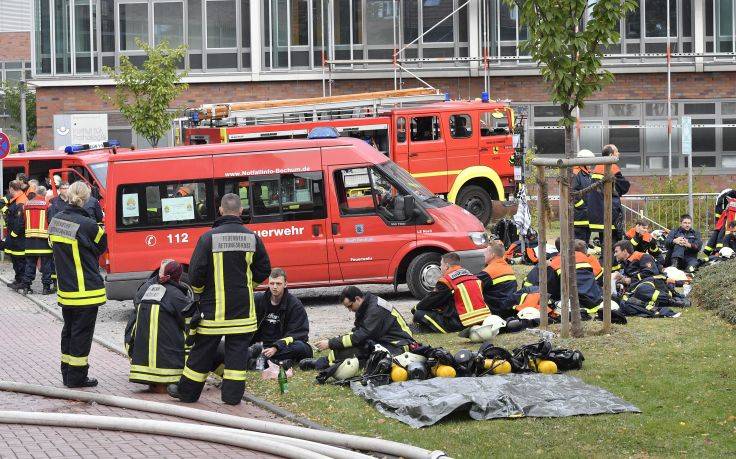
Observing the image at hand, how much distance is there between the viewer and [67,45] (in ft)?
124

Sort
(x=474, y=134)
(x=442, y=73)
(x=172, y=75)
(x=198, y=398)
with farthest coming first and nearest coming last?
(x=442, y=73) < (x=172, y=75) < (x=474, y=134) < (x=198, y=398)

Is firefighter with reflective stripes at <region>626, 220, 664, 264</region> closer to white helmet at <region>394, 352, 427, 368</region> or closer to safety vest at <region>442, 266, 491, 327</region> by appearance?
safety vest at <region>442, 266, 491, 327</region>

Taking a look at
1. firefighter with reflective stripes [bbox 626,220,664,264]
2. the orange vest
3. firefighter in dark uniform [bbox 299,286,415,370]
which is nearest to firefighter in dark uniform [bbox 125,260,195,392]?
firefighter in dark uniform [bbox 299,286,415,370]

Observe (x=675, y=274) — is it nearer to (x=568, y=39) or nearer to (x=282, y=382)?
(x=568, y=39)

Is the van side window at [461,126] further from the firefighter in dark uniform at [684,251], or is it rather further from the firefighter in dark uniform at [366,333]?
the firefighter in dark uniform at [366,333]

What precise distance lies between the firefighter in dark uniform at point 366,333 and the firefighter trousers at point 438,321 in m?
2.13

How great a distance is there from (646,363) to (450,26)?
2687 cm

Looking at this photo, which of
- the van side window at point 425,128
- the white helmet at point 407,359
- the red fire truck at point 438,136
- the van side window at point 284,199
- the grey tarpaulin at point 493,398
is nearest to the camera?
the grey tarpaulin at point 493,398

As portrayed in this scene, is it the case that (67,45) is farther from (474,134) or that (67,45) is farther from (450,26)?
(474,134)

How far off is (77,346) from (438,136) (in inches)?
599

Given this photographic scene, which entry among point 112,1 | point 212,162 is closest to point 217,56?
point 112,1

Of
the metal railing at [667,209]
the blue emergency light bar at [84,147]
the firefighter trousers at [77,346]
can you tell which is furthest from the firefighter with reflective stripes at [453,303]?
the blue emergency light bar at [84,147]

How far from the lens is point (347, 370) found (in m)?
11.6

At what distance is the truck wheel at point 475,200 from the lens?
25.6 metres
